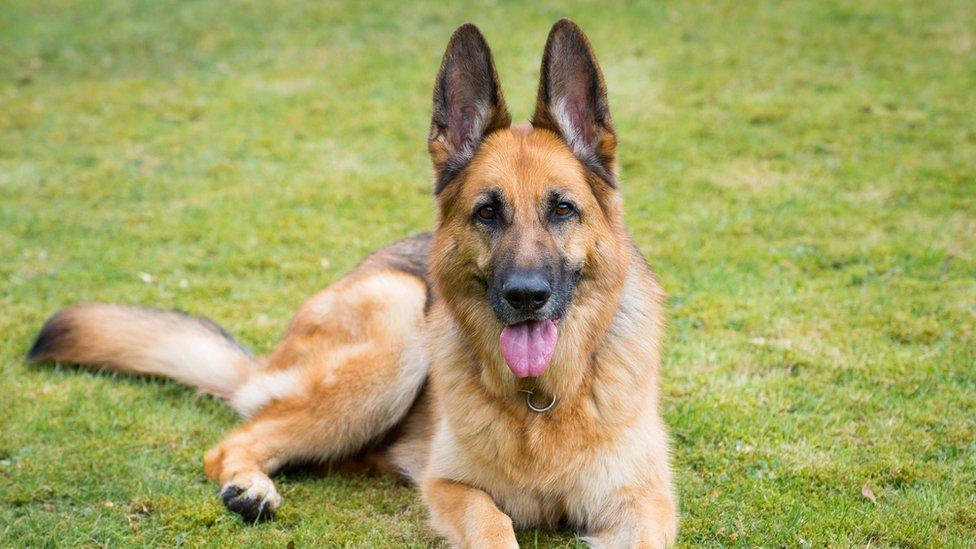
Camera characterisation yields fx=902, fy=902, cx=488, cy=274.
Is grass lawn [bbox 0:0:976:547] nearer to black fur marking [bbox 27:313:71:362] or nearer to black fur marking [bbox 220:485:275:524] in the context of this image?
black fur marking [bbox 220:485:275:524]

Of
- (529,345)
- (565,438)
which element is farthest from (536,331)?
(565,438)

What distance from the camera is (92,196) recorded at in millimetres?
10602

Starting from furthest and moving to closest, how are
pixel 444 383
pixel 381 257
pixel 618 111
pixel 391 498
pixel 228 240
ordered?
1. pixel 618 111
2. pixel 228 240
3. pixel 381 257
4. pixel 391 498
5. pixel 444 383

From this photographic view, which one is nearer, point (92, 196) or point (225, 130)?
point (92, 196)

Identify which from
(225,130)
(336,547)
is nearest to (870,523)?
(336,547)

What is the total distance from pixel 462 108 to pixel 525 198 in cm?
67

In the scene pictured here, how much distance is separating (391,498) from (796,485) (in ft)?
7.31

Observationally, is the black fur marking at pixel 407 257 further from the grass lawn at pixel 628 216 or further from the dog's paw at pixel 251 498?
the dog's paw at pixel 251 498

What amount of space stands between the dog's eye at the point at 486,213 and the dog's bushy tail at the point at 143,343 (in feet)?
7.76

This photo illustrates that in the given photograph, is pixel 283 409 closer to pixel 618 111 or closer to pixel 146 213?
pixel 146 213

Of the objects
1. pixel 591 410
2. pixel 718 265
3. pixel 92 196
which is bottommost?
pixel 92 196

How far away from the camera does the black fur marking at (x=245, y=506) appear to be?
4.75 metres

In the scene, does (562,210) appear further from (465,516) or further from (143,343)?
(143,343)

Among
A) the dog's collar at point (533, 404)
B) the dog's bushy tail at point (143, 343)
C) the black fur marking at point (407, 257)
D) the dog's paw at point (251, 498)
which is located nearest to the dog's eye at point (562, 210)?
the dog's collar at point (533, 404)
